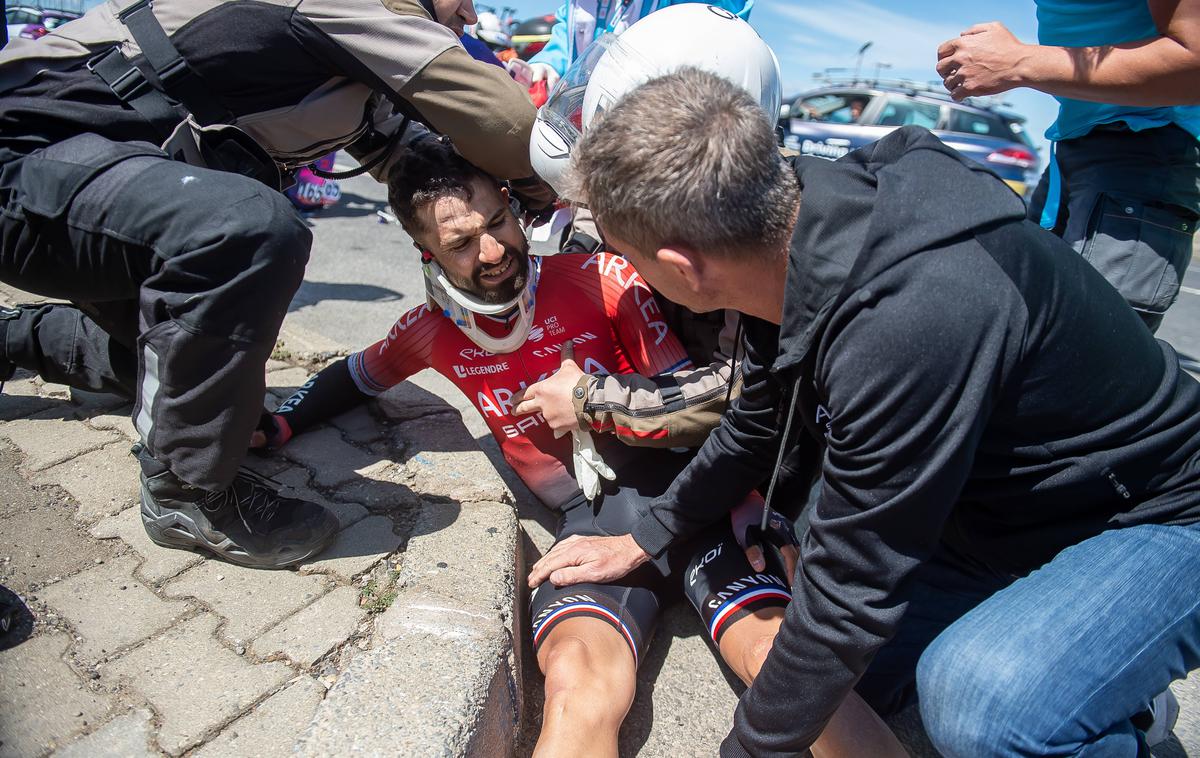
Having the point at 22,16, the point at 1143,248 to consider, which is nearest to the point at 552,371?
the point at 1143,248

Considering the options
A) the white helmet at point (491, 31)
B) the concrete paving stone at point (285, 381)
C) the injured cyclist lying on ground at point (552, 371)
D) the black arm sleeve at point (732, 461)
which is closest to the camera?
the black arm sleeve at point (732, 461)

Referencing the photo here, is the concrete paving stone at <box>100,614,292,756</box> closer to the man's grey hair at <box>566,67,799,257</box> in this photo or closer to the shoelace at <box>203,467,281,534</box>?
the shoelace at <box>203,467,281,534</box>

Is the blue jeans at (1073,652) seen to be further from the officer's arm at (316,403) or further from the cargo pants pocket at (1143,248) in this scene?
the officer's arm at (316,403)

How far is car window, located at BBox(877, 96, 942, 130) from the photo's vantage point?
33.1 feet

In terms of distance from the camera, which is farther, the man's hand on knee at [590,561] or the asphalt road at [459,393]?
the man's hand on knee at [590,561]

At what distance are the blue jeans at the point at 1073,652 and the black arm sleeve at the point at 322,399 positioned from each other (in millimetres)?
1993

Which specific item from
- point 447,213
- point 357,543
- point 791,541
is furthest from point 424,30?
point 791,541

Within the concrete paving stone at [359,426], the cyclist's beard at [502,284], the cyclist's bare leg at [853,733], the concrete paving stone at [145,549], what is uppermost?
the cyclist's beard at [502,284]

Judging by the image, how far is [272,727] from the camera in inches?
60.7

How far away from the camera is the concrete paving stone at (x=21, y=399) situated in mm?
2605

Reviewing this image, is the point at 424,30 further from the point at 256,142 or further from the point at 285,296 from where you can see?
the point at 285,296

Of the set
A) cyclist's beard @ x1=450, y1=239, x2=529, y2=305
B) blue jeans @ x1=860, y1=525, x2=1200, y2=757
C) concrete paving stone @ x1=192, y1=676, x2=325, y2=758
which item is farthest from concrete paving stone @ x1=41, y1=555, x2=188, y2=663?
blue jeans @ x1=860, y1=525, x2=1200, y2=757

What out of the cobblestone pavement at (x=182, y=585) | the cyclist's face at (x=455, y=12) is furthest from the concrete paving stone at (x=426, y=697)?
the cyclist's face at (x=455, y=12)

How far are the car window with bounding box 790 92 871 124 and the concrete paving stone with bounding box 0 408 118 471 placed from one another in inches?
415
